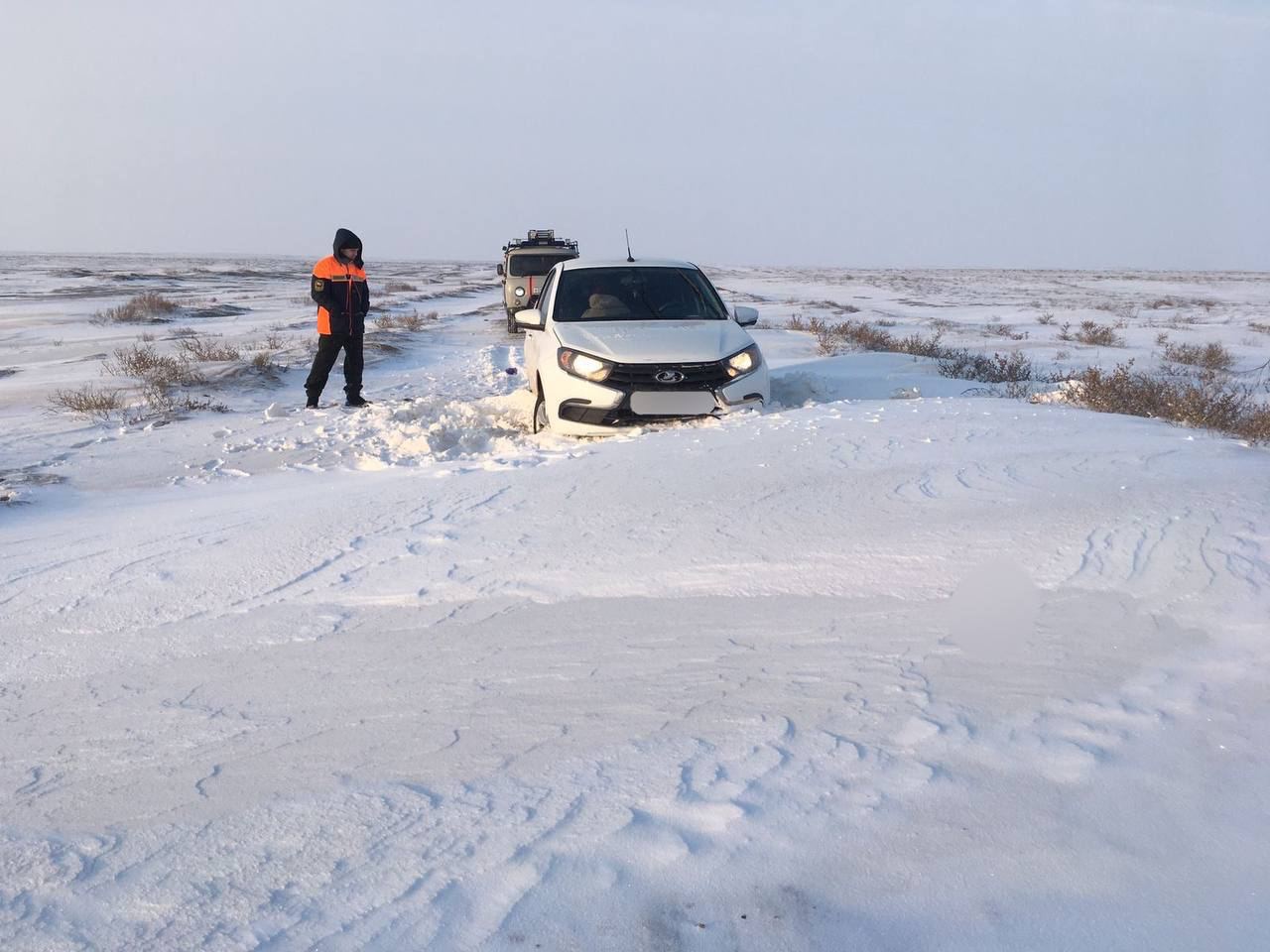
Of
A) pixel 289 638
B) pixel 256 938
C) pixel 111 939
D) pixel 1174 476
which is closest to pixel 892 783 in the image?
pixel 256 938

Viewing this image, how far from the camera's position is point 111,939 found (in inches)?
79.0

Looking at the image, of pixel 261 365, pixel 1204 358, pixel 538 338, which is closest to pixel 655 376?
pixel 538 338

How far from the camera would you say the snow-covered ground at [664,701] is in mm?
2107

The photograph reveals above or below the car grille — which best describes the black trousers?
below

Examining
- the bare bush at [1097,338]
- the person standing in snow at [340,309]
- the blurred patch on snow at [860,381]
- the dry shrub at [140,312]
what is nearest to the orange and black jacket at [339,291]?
the person standing in snow at [340,309]

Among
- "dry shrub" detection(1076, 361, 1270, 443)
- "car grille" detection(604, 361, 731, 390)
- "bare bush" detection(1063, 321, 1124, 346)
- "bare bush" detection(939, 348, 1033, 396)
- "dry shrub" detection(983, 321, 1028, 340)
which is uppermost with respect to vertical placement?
"car grille" detection(604, 361, 731, 390)

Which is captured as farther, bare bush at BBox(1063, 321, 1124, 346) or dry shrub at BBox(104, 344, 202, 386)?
bare bush at BBox(1063, 321, 1124, 346)

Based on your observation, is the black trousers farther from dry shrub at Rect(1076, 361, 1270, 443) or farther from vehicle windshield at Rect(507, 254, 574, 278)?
vehicle windshield at Rect(507, 254, 574, 278)

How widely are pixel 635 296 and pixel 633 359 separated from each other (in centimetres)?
154

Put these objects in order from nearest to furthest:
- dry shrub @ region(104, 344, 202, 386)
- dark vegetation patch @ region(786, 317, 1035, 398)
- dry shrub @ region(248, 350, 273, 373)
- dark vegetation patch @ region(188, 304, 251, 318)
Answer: dry shrub @ region(104, 344, 202, 386) → dark vegetation patch @ region(786, 317, 1035, 398) → dry shrub @ region(248, 350, 273, 373) → dark vegetation patch @ region(188, 304, 251, 318)

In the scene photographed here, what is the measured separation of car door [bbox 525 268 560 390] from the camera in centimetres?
836

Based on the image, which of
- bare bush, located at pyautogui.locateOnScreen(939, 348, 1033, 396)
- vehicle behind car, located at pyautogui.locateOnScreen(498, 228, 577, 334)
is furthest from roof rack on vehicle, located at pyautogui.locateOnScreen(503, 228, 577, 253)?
bare bush, located at pyautogui.locateOnScreen(939, 348, 1033, 396)

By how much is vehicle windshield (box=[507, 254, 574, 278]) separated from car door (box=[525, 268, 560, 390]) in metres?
13.7

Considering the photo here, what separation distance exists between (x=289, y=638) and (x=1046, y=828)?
248 centimetres
